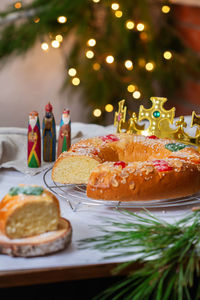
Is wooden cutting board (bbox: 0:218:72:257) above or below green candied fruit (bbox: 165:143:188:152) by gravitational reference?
below

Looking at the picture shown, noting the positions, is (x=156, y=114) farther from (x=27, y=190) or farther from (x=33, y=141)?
(x=27, y=190)

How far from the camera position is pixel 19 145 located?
6.20 feet

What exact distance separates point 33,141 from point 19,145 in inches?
10.5

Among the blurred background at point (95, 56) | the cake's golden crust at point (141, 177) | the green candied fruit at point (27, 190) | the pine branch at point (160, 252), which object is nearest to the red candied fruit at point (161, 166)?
the cake's golden crust at point (141, 177)

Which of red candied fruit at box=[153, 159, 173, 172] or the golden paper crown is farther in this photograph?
the golden paper crown

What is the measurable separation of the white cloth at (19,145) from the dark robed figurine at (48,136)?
0.04 meters

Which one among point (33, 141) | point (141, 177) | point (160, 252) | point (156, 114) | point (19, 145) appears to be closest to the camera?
point (160, 252)

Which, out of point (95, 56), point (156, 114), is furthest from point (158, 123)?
point (95, 56)

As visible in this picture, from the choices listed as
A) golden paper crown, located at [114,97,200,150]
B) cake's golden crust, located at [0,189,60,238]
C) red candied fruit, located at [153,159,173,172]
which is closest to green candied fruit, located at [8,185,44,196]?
cake's golden crust, located at [0,189,60,238]

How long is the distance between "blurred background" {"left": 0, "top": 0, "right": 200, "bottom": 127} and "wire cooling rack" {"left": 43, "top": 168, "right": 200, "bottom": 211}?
1.74 metres

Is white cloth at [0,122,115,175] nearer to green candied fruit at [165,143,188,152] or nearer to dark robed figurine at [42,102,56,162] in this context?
dark robed figurine at [42,102,56,162]

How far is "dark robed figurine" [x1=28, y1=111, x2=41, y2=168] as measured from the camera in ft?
5.37

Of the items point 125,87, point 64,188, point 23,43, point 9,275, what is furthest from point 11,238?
point 125,87

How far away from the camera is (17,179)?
1549 millimetres
